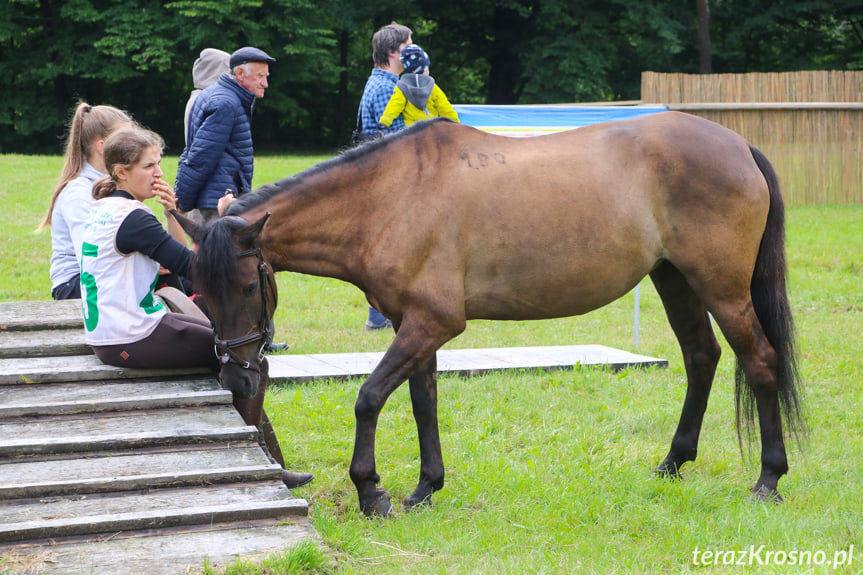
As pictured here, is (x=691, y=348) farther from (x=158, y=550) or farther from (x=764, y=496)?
(x=158, y=550)

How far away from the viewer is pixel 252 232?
386 centimetres

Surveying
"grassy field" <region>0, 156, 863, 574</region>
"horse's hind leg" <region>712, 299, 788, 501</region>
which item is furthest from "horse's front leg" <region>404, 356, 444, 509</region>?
"horse's hind leg" <region>712, 299, 788, 501</region>

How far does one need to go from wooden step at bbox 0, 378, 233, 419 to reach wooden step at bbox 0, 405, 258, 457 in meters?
0.04

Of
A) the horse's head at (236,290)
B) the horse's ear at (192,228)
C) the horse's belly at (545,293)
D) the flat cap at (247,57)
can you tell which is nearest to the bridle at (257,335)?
the horse's head at (236,290)

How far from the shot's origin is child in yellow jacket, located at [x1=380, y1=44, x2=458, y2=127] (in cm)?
705

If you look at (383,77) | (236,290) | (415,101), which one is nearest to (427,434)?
(236,290)

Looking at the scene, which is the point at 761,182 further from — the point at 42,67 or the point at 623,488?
the point at 42,67

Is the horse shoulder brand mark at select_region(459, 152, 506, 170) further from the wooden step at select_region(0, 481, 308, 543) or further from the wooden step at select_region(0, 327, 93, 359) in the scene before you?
the wooden step at select_region(0, 327, 93, 359)

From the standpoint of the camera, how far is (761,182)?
4.55 m

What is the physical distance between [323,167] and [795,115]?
1484 centimetres

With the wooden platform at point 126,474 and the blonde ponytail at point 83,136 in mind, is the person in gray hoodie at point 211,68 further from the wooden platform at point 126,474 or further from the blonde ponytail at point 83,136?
A: the wooden platform at point 126,474

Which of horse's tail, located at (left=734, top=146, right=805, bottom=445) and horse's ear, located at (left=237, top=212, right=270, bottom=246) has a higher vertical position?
horse's ear, located at (left=237, top=212, right=270, bottom=246)

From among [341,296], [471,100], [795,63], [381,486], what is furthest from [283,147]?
[381,486]

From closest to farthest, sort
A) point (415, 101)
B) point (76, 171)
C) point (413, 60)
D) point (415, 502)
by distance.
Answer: point (415, 502)
point (76, 171)
point (413, 60)
point (415, 101)
